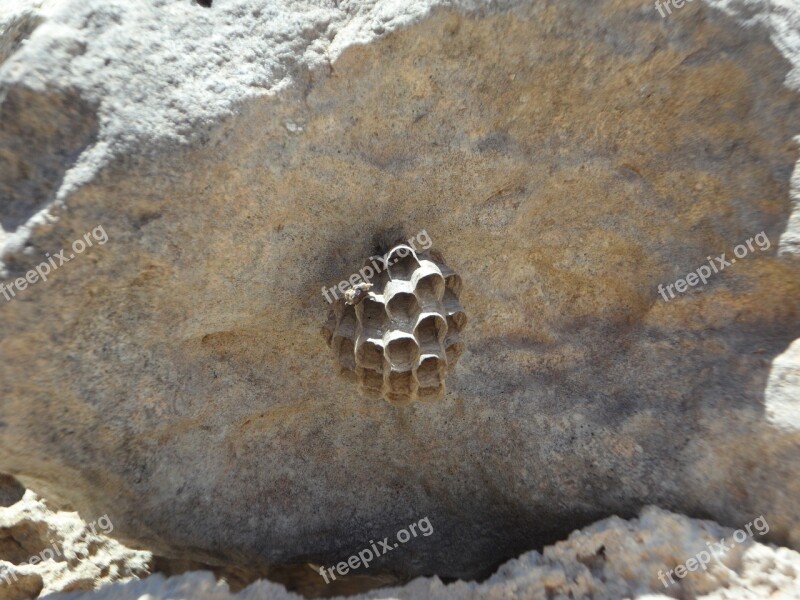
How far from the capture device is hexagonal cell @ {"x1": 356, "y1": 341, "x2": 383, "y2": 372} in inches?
76.0

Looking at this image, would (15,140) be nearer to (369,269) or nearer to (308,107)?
(308,107)

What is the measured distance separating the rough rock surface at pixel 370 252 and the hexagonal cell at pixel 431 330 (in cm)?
41

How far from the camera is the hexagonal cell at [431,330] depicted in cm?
189

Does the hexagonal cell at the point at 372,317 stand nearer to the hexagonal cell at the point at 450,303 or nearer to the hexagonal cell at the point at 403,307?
the hexagonal cell at the point at 403,307

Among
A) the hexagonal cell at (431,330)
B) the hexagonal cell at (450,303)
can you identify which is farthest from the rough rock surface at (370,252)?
the hexagonal cell at (431,330)

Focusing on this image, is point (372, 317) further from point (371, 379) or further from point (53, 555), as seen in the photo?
point (53, 555)

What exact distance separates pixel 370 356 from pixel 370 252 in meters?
0.43

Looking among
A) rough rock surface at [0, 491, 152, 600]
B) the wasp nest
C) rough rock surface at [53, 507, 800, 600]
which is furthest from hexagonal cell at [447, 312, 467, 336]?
rough rock surface at [0, 491, 152, 600]

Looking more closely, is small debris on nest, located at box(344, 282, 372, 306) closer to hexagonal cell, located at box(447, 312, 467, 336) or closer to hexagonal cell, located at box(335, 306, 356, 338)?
hexagonal cell, located at box(335, 306, 356, 338)

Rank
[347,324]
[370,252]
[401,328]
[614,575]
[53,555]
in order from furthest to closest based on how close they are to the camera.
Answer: [53,555]
[370,252]
[347,324]
[401,328]
[614,575]

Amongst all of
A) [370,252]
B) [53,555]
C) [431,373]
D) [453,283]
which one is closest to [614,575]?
[431,373]

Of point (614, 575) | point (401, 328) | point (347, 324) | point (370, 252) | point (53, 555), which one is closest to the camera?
point (614, 575)

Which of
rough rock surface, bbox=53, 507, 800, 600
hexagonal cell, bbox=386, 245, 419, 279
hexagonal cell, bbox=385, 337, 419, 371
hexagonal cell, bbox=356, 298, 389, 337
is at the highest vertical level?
hexagonal cell, bbox=386, 245, 419, 279

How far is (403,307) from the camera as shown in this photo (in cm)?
193
